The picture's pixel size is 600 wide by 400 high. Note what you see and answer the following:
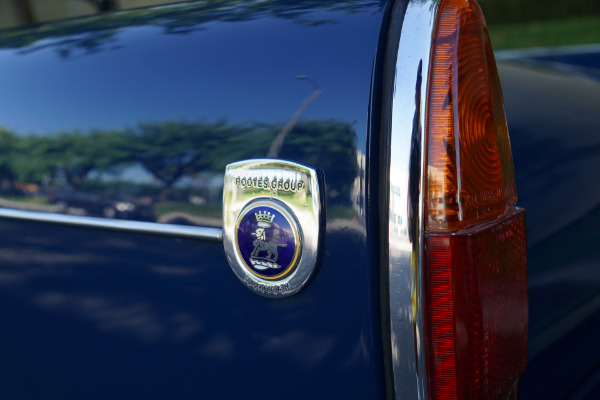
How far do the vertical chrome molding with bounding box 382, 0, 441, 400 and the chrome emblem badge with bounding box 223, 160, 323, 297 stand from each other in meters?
0.12

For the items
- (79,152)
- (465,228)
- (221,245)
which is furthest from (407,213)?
(79,152)

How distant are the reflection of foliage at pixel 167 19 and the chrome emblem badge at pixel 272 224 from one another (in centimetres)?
29

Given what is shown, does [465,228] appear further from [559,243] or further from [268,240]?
[559,243]

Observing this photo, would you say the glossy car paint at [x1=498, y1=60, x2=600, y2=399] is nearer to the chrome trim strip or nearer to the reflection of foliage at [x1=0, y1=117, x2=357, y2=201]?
the reflection of foliage at [x1=0, y1=117, x2=357, y2=201]

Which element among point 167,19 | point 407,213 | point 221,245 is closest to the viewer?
point 407,213

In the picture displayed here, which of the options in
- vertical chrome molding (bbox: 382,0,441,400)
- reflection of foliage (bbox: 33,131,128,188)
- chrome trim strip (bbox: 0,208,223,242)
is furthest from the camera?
reflection of foliage (bbox: 33,131,128,188)

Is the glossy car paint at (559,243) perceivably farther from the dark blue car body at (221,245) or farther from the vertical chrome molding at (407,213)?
the vertical chrome molding at (407,213)

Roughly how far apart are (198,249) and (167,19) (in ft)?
1.67

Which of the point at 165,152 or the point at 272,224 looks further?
the point at 165,152

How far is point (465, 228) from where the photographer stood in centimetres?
101

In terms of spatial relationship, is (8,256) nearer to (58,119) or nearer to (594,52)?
(58,119)

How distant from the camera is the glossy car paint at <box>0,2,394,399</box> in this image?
1021mm

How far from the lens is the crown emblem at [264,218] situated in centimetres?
104

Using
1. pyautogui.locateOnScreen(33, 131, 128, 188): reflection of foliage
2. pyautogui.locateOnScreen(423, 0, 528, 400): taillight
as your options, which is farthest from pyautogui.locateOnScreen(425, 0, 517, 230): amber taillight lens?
pyautogui.locateOnScreen(33, 131, 128, 188): reflection of foliage
